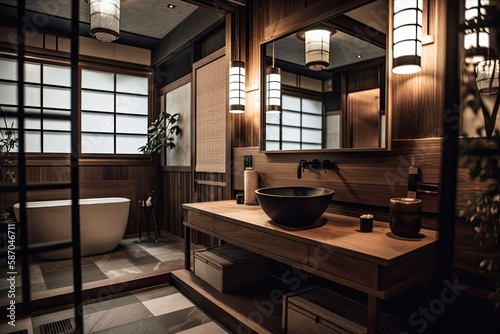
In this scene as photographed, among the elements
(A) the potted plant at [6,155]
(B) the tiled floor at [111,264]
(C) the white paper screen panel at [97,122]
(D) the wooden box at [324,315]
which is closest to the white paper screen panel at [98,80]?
(C) the white paper screen panel at [97,122]

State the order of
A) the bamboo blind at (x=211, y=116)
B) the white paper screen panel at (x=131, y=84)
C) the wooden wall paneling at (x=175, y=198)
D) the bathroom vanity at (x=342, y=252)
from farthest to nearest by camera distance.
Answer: the white paper screen panel at (x=131, y=84), the wooden wall paneling at (x=175, y=198), the bamboo blind at (x=211, y=116), the bathroom vanity at (x=342, y=252)

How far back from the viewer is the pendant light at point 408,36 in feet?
5.15

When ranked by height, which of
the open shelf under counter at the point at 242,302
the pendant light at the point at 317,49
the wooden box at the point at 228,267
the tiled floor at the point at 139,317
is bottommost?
the tiled floor at the point at 139,317

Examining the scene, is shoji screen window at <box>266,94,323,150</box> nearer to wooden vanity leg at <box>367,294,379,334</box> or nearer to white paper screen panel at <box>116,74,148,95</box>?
wooden vanity leg at <box>367,294,379,334</box>

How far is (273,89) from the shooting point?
2.51 meters

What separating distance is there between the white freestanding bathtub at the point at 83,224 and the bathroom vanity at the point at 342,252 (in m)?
2.00

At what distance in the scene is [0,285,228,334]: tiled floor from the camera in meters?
2.01

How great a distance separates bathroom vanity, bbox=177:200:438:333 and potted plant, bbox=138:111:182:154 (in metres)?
2.35

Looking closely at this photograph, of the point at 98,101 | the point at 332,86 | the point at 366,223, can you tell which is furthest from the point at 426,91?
the point at 98,101

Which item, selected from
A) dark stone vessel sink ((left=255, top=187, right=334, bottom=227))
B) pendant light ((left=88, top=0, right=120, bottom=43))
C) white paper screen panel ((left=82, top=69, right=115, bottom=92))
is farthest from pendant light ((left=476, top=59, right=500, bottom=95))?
white paper screen panel ((left=82, top=69, right=115, bottom=92))

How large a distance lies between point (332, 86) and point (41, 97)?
356 cm

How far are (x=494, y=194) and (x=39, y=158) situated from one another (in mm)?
4393

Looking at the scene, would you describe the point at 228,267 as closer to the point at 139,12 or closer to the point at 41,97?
the point at 139,12

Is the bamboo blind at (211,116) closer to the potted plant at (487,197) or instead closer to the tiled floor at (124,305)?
the tiled floor at (124,305)
